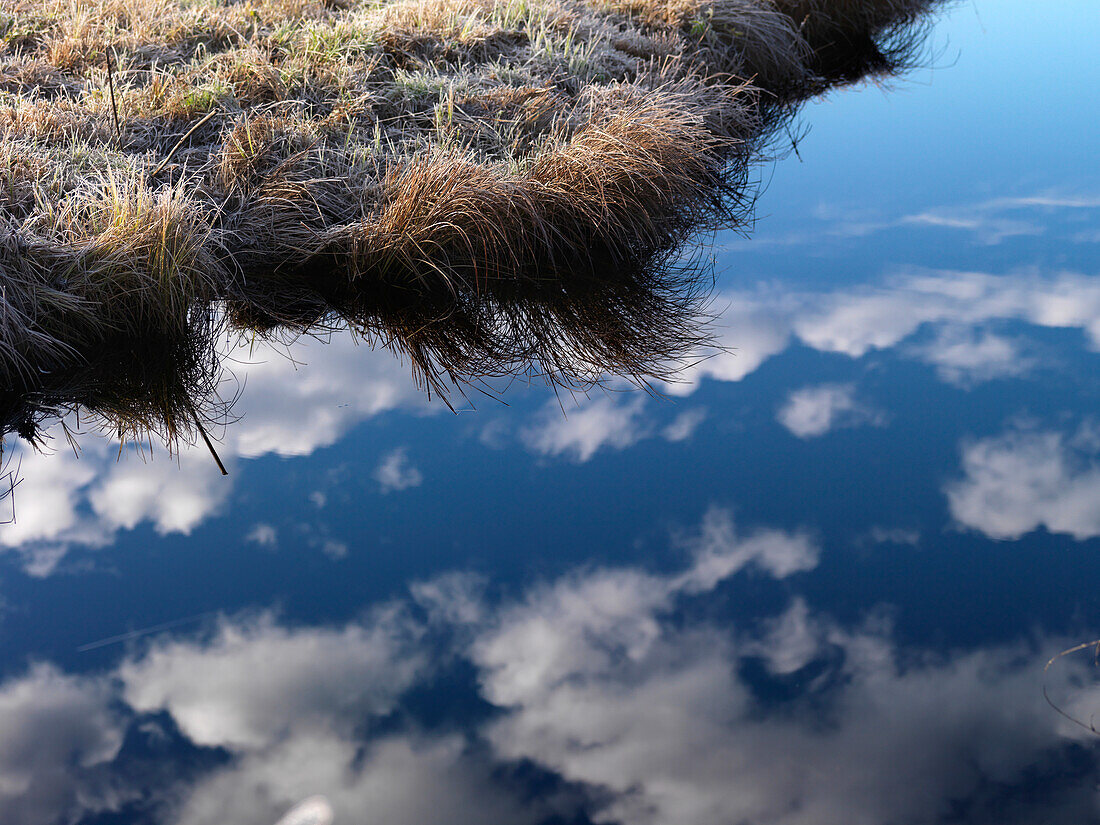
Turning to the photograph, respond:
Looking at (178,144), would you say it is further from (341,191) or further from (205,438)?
(205,438)

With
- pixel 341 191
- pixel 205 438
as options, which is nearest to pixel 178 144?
pixel 341 191

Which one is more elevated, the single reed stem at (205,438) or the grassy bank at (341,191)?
the grassy bank at (341,191)

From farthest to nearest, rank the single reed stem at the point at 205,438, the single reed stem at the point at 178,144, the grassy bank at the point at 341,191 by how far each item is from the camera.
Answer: the single reed stem at the point at 178,144 < the grassy bank at the point at 341,191 < the single reed stem at the point at 205,438

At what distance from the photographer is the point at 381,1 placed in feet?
22.9

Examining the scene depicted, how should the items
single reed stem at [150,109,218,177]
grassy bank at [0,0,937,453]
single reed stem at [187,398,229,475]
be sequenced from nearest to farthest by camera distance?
single reed stem at [187,398,229,475] < grassy bank at [0,0,937,453] < single reed stem at [150,109,218,177]

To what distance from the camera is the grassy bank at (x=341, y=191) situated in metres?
4.00

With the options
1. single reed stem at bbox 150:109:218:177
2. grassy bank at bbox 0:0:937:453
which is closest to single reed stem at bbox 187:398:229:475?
grassy bank at bbox 0:0:937:453

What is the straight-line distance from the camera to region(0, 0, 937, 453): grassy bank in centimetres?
400

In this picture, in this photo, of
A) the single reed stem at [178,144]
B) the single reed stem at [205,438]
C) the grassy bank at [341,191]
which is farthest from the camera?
the single reed stem at [178,144]

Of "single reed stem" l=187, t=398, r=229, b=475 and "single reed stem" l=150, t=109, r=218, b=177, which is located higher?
"single reed stem" l=150, t=109, r=218, b=177

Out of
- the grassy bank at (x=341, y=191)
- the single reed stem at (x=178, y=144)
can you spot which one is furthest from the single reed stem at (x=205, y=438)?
the single reed stem at (x=178, y=144)

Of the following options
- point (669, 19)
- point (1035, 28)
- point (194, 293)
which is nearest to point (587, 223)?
point (194, 293)

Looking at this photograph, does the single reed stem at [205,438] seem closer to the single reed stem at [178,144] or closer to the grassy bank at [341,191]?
the grassy bank at [341,191]

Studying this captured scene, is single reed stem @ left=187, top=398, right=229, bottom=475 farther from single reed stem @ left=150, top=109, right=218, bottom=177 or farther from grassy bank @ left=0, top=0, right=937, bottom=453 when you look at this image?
single reed stem @ left=150, top=109, right=218, bottom=177
